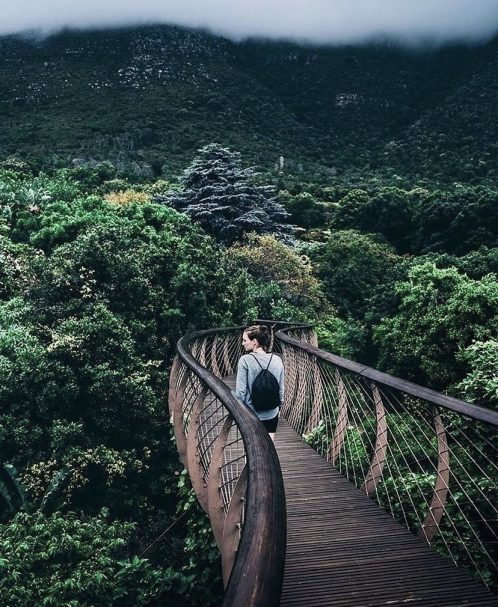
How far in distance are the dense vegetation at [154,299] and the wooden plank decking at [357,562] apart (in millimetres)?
2275

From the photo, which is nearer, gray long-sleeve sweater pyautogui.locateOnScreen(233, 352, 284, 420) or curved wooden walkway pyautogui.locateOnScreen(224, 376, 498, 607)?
curved wooden walkway pyautogui.locateOnScreen(224, 376, 498, 607)

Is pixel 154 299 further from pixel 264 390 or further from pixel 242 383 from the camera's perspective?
pixel 264 390

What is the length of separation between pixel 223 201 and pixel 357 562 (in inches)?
965

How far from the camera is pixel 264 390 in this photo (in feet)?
12.0

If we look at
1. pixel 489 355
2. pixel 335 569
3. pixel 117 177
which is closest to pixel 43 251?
pixel 489 355

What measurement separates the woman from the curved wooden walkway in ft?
2.00

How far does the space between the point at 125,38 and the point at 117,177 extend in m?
55.4

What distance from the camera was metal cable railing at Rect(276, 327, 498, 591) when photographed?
2.68 m

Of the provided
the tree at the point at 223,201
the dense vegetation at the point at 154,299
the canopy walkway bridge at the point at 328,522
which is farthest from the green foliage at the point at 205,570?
the tree at the point at 223,201

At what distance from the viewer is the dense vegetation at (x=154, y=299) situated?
23.6ft

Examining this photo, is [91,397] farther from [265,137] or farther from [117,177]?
[265,137]

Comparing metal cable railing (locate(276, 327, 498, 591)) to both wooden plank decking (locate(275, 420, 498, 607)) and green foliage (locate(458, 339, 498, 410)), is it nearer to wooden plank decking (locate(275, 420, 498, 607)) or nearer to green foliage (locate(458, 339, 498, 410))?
wooden plank decking (locate(275, 420, 498, 607))

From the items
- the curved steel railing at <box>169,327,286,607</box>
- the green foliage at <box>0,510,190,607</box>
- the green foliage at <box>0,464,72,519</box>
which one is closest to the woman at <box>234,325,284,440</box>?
the curved steel railing at <box>169,327,286,607</box>

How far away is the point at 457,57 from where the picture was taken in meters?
90.6
